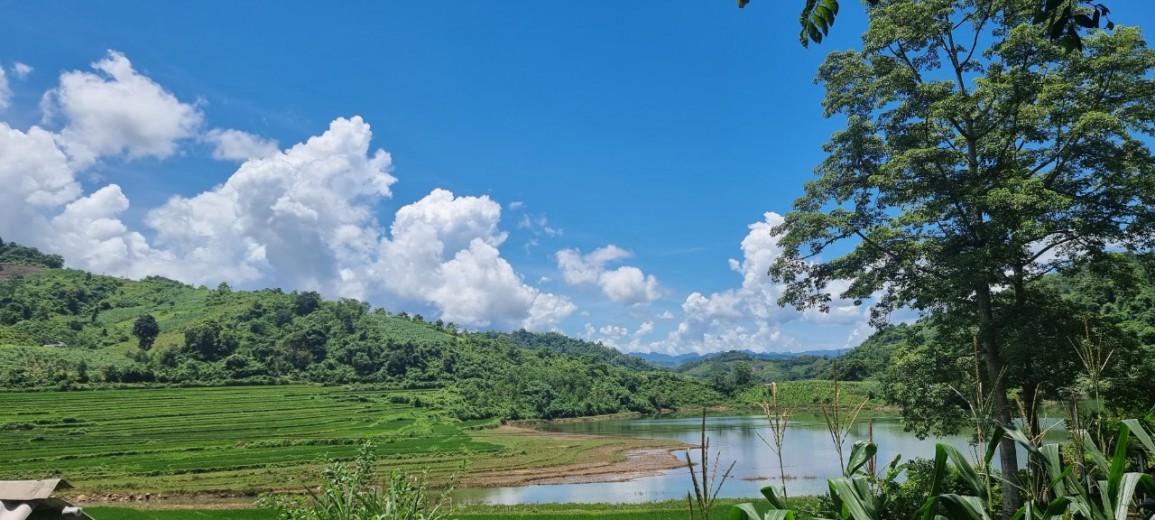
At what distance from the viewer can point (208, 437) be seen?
4547 centimetres

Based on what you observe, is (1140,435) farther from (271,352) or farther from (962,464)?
(271,352)

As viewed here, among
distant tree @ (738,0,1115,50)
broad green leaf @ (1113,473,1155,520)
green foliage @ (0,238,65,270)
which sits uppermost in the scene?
green foliage @ (0,238,65,270)

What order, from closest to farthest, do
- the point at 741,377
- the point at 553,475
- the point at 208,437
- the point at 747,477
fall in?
the point at 747,477 → the point at 553,475 → the point at 208,437 → the point at 741,377

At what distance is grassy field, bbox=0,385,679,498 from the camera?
31.6m

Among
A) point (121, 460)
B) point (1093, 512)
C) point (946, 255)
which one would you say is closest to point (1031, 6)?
point (946, 255)

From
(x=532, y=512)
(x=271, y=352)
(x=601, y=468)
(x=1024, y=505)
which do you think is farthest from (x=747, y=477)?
(x=271, y=352)

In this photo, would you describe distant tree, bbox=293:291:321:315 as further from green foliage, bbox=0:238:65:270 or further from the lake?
the lake

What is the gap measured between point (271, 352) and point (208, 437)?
156 ft

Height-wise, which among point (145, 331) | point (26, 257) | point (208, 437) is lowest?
point (208, 437)

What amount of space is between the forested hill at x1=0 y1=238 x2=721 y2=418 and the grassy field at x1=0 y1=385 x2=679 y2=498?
839 cm

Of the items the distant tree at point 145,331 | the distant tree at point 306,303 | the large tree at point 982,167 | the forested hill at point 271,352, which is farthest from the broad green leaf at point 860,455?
the distant tree at point 306,303

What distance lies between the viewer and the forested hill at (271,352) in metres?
74.6

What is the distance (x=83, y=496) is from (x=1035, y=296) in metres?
32.4

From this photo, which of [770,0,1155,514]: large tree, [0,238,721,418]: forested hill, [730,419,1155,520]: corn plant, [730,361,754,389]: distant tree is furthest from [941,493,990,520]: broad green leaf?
[730,361,754,389]: distant tree
